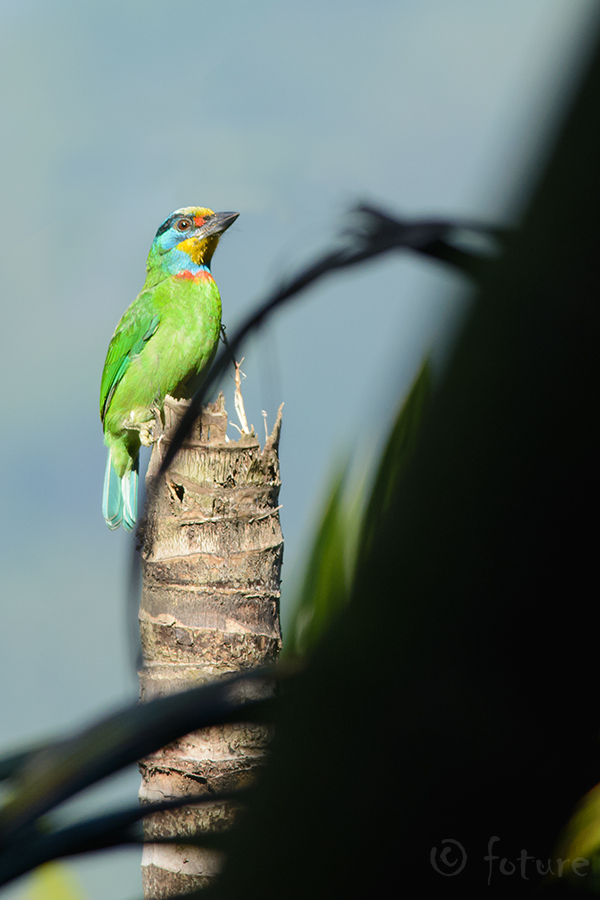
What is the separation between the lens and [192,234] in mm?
4871

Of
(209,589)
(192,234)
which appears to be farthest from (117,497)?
(209,589)

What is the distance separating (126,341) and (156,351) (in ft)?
0.89

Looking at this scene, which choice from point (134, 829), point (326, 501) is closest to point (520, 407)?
point (134, 829)

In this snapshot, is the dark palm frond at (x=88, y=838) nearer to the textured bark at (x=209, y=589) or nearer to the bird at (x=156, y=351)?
the textured bark at (x=209, y=589)

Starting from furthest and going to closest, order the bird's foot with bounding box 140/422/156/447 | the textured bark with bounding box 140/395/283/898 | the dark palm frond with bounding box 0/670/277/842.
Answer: the bird's foot with bounding box 140/422/156/447 → the textured bark with bounding box 140/395/283/898 → the dark palm frond with bounding box 0/670/277/842

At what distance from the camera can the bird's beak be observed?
484cm

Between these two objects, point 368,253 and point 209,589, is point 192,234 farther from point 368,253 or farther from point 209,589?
point 368,253

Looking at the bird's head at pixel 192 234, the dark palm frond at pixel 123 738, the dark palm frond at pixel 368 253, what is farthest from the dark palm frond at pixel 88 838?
the bird's head at pixel 192 234

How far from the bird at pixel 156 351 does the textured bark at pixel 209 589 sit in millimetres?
1879

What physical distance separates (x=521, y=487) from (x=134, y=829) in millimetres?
587

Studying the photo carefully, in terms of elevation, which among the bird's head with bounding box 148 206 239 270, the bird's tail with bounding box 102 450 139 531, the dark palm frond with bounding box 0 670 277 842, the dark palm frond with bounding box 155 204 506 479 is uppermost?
the bird's head with bounding box 148 206 239 270

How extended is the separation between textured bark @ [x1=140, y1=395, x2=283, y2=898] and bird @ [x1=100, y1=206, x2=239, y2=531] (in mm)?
1879

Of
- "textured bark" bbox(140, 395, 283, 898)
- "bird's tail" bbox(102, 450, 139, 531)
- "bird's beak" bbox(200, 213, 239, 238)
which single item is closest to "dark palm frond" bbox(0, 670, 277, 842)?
"textured bark" bbox(140, 395, 283, 898)

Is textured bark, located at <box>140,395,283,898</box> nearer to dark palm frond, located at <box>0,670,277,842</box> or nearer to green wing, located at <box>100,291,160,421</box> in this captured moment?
dark palm frond, located at <box>0,670,277,842</box>
